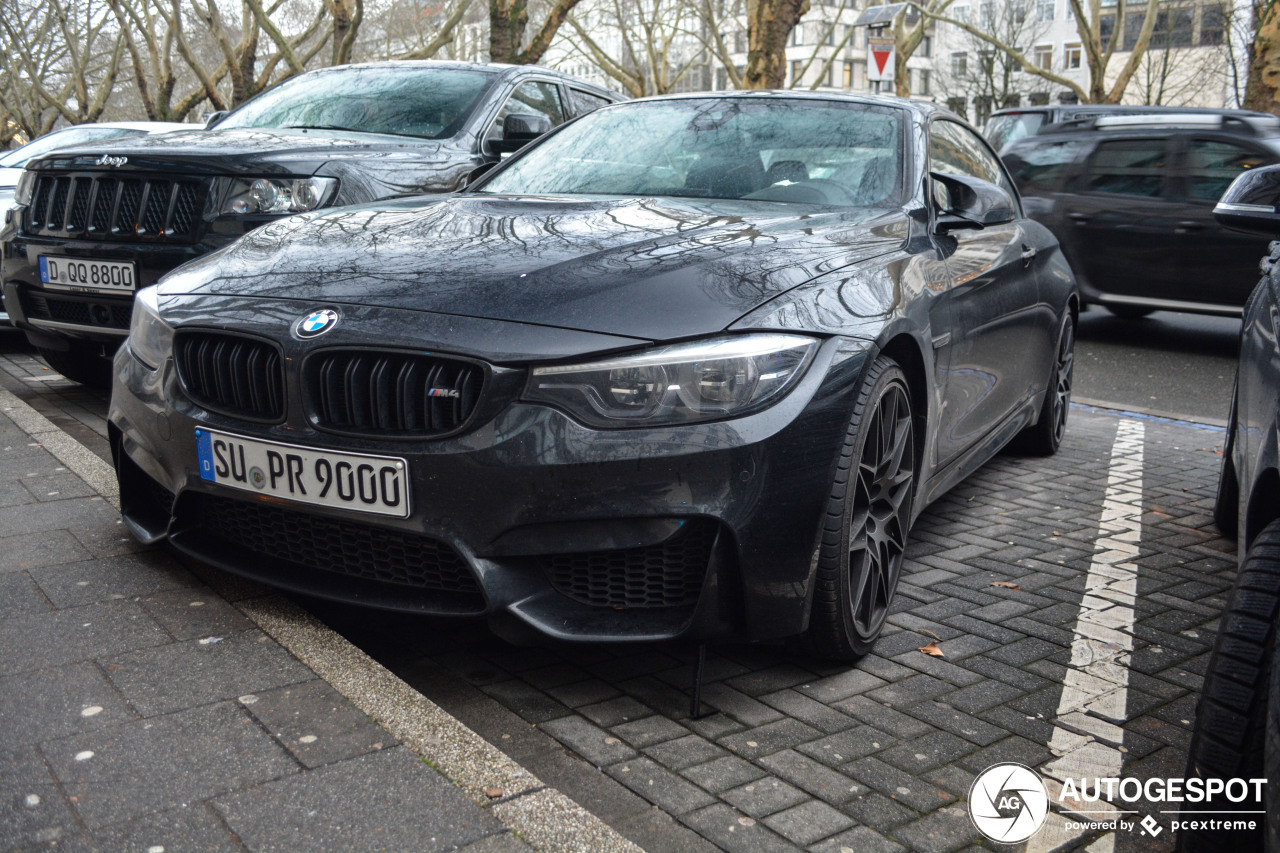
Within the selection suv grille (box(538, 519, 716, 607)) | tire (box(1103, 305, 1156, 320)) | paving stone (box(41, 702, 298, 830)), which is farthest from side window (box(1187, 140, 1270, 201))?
paving stone (box(41, 702, 298, 830))

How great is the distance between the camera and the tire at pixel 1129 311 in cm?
1064

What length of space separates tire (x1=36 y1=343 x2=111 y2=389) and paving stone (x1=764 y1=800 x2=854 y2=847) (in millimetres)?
4873

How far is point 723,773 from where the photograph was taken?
2.69 m

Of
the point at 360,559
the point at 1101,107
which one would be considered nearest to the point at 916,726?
the point at 360,559

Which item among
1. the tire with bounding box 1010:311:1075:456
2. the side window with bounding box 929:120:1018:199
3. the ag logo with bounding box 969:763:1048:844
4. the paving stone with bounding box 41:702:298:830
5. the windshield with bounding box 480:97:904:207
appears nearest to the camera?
the paving stone with bounding box 41:702:298:830

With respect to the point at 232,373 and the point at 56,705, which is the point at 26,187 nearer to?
the point at 232,373

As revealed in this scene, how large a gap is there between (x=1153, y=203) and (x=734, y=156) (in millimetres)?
7055

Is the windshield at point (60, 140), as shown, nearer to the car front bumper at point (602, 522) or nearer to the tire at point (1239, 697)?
the car front bumper at point (602, 522)

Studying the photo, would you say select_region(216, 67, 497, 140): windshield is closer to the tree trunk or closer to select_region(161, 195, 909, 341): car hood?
select_region(161, 195, 909, 341): car hood

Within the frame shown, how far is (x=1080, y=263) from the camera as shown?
34.6 feet

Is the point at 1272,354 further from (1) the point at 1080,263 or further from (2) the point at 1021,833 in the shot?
(1) the point at 1080,263

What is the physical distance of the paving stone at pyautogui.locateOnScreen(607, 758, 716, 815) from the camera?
2553mm

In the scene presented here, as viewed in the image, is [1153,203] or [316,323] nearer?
[316,323]

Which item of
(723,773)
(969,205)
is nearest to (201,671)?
(723,773)
